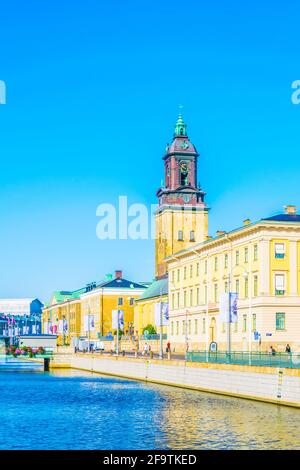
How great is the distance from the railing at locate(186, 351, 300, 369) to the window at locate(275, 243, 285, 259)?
23.4 metres

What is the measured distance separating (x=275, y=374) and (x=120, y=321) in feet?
163

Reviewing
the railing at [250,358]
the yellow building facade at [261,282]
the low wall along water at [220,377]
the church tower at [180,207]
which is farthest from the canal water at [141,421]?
the church tower at [180,207]

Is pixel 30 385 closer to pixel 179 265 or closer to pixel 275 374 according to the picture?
pixel 275 374

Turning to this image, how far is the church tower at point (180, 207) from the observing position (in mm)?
179875

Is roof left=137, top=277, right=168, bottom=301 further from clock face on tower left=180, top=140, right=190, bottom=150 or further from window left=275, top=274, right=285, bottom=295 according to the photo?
window left=275, top=274, right=285, bottom=295

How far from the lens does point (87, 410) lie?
53.2 metres

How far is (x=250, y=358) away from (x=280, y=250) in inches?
1338

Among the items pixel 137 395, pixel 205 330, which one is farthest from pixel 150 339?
pixel 137 395

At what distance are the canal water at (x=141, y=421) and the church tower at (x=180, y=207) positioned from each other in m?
112

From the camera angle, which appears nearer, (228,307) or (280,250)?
(228,307)

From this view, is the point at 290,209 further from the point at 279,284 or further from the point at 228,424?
the point at 228,424

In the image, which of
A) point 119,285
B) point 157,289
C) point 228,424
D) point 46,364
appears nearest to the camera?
point 228,424

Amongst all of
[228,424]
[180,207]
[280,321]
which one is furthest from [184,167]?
[228,424]

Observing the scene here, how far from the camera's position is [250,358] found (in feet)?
201
